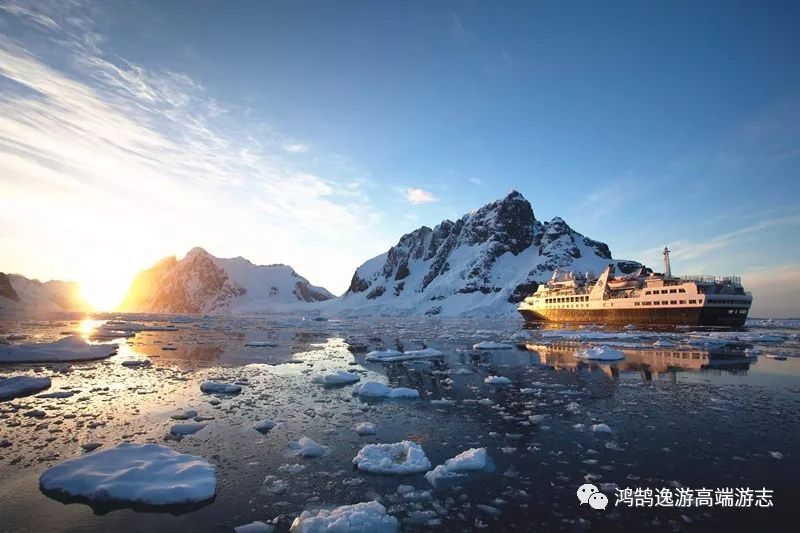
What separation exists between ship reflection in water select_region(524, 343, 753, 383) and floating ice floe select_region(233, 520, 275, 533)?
18036 mm

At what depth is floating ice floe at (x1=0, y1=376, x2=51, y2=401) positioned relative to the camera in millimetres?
16122

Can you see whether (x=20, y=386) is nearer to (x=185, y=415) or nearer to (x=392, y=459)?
(x=185, y=415)

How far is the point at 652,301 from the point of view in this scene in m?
59.6

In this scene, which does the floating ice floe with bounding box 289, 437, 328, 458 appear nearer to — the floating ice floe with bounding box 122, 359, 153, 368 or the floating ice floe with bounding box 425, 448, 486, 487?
the floating ice floe with bounding box 425, 448, 486, 487

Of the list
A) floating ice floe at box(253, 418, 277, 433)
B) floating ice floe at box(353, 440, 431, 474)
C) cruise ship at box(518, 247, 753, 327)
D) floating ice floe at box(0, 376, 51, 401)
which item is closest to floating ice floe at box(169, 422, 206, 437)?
floating ice floe at box(253, 418, 277, 433)

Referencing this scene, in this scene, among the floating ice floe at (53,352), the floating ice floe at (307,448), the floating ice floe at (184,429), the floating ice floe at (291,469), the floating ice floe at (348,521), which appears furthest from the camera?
the floating ice floe at (53,352)

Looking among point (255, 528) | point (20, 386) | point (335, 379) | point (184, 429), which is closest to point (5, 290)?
point (20, 386)

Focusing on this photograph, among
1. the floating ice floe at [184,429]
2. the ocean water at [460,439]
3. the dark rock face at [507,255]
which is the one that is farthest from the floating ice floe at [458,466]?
the dark rock face at [507,255]

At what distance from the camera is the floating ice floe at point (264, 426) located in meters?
11.9

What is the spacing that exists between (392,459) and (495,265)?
160565mm

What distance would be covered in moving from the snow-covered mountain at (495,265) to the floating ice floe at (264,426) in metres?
125

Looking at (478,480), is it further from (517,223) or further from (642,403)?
(517,223)

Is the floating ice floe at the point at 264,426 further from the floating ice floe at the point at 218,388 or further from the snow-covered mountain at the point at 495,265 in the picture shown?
the snow-covered mountain at the point at 495,265

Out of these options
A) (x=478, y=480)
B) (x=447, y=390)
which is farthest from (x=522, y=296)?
(x=478, y=480)
